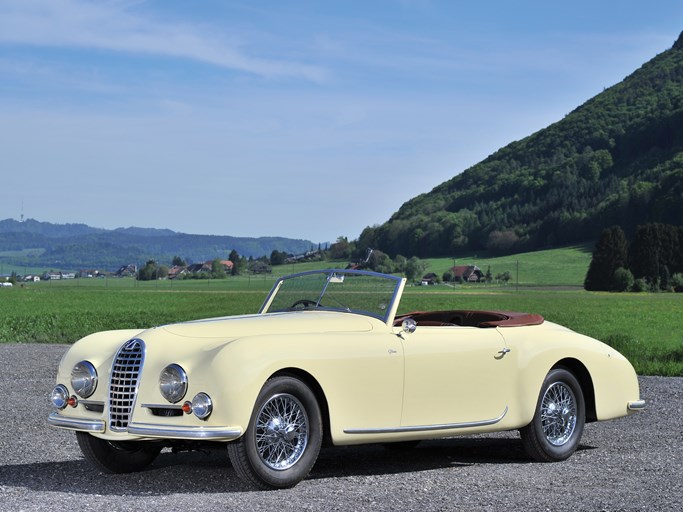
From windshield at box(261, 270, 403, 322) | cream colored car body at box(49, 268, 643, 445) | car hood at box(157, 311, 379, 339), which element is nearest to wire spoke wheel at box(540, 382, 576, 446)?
cream colored car body at box(49, 268, 643, 445)

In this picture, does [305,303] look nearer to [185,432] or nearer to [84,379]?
[84,379]

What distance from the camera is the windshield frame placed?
837 cm

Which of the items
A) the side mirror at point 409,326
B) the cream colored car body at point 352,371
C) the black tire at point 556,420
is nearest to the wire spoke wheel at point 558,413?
the black tire at point 556,420

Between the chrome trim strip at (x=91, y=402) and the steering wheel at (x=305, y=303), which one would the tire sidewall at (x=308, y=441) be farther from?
the steering wheel at (x=305, y=303)

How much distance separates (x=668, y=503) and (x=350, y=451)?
3.34m

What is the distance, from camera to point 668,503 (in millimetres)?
7023

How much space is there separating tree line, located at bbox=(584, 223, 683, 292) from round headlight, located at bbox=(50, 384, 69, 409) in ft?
411

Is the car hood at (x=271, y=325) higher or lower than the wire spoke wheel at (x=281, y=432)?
higher

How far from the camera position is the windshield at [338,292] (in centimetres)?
849

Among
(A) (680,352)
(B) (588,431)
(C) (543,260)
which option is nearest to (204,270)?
(C) (543,260)

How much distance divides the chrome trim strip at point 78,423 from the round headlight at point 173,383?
0.62 meters

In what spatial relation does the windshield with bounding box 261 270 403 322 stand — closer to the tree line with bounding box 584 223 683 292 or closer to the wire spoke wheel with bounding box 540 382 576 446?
the wire spoke wheel with bounding box 540 382 576 446

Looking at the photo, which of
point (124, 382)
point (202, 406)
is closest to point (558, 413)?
point (202, 406)

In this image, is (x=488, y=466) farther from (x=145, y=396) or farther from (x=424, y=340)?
(x=145, y=396)
